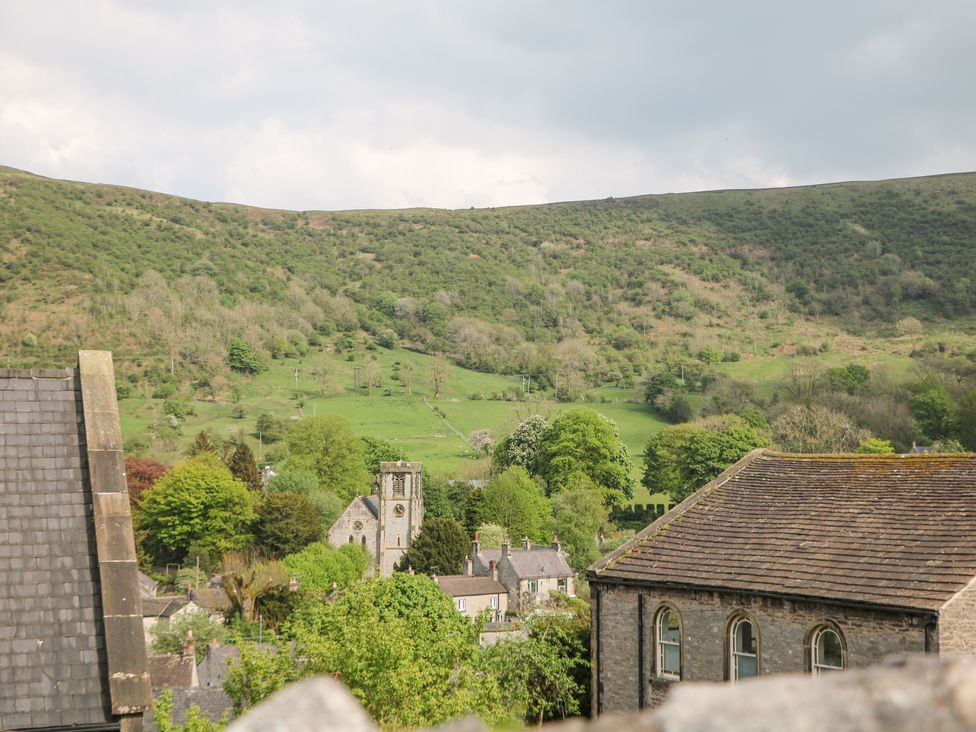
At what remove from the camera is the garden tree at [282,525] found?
82.2 metres

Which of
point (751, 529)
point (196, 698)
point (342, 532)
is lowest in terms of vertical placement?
point (342, 532)

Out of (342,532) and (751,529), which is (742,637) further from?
(342,532)

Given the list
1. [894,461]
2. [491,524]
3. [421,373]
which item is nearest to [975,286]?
[421,373]

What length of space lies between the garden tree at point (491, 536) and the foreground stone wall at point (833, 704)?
7917 cm

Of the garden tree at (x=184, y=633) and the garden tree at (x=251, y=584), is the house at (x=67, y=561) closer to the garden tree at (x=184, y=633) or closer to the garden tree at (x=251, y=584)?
the garden tree at (x=184, y=633)

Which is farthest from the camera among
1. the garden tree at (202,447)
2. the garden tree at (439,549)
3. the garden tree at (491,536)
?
the garden tree at (202,447)

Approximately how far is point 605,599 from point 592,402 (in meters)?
131

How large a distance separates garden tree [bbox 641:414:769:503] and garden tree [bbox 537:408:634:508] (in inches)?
137

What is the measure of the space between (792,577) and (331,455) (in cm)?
9238

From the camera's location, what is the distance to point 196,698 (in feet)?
102

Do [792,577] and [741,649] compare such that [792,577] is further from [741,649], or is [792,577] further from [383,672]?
[383,672]

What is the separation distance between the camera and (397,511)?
298 ft

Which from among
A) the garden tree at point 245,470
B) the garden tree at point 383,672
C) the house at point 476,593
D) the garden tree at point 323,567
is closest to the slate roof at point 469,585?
the house at point 476,593

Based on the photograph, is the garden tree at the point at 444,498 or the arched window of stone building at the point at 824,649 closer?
the arched window of stone building at the point at 824,649
